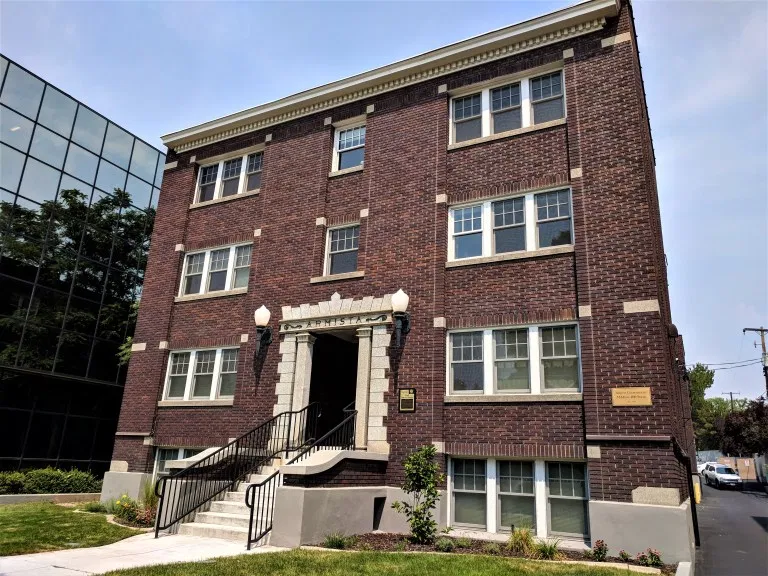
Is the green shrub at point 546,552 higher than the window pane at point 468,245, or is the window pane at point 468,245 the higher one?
the window pane at point 468,245

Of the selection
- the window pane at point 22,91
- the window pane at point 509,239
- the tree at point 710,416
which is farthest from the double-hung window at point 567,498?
the tree at point 710,416

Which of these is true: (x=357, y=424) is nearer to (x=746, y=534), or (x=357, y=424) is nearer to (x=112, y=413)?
(x=746, y=534)

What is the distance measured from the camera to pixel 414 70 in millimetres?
15016

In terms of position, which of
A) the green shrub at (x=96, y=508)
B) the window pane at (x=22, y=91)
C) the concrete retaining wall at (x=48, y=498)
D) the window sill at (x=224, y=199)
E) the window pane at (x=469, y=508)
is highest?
the window pane at (x=22, y=91)

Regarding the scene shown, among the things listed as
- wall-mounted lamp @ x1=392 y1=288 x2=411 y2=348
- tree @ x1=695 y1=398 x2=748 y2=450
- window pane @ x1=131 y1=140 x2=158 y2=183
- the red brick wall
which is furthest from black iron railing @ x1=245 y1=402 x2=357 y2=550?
tree @ x1=695 y1=398 x2=748 y2=450

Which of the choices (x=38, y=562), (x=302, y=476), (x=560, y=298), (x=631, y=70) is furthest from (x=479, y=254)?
(x=38, y=562)

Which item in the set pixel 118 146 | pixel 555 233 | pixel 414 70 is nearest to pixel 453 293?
pixel 555 233

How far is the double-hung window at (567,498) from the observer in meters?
10.6

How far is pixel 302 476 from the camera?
10.1 meters

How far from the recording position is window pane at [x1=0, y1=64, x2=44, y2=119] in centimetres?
2294

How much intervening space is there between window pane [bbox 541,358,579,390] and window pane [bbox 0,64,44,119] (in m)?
23.8

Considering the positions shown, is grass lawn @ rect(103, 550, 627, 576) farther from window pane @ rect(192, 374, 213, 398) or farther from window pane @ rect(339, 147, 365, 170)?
window pane @ rect(339, 147, 365, 170)

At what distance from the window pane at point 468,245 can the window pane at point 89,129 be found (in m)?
20.9

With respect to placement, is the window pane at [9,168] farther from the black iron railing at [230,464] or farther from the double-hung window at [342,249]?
the black iron railing at [230,464]
